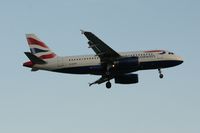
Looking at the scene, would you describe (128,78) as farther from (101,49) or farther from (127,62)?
(101,49)

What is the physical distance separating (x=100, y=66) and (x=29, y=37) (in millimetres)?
15827

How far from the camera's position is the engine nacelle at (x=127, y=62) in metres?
85.4

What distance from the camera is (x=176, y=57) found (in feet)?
298

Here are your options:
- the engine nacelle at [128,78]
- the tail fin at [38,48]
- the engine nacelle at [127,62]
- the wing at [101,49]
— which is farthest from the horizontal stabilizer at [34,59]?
the engine nacelle at [128,78]

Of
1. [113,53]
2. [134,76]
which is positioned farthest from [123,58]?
[134,76]

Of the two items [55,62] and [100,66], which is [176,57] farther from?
[55,62]

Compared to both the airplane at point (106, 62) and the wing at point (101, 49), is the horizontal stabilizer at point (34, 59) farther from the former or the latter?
the wing at point (101, 49)

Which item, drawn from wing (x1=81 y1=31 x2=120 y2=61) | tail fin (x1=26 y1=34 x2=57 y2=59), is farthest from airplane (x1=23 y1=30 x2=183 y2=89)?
tail fin (x1=26 y1=34 x2=57 y2=59)

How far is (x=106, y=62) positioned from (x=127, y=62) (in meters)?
3.79

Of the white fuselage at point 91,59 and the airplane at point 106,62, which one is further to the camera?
the white fuselage at point 91,59

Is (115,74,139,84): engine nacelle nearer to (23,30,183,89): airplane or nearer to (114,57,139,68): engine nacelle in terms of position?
(23,30,183,89): airplane

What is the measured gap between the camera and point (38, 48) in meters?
94.8

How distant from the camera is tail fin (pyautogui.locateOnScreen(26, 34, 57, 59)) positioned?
9312cm

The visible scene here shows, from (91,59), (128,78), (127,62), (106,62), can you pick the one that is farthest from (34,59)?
(128,78)
